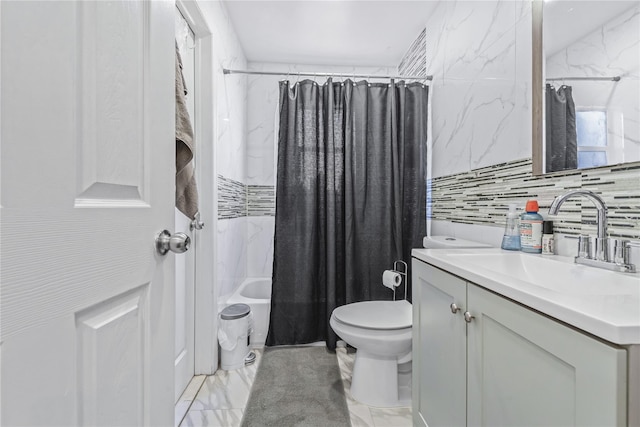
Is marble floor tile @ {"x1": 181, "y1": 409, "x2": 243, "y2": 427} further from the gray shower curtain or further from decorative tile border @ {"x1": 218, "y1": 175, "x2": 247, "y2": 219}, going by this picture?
the gray shower curtain

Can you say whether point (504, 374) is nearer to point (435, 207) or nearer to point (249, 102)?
point (435, 207)

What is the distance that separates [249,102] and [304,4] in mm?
1008

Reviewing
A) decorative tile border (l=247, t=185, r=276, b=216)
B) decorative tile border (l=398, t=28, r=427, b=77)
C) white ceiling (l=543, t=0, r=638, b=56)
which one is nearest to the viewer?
white ceiling (l=543, t=0, r=638, b=56)

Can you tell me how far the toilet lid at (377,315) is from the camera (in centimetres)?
152

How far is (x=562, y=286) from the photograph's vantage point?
0.89 meters

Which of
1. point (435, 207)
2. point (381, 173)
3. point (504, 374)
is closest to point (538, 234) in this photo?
point (504, 374)

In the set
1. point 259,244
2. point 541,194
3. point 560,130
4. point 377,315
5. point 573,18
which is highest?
point 573,18

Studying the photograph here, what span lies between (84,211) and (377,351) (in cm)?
139

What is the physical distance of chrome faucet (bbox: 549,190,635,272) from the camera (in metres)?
0.85

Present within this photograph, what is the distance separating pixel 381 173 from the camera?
7.02 ft

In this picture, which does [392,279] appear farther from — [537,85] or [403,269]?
[537,85]

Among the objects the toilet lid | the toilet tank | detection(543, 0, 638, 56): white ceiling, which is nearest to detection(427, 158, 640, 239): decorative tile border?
the toilet tank

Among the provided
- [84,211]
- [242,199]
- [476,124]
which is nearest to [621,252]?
[476,124]

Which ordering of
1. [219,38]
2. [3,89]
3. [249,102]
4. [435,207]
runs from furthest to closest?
[249,102] < [435,207] < [219,38] < [3,89]
